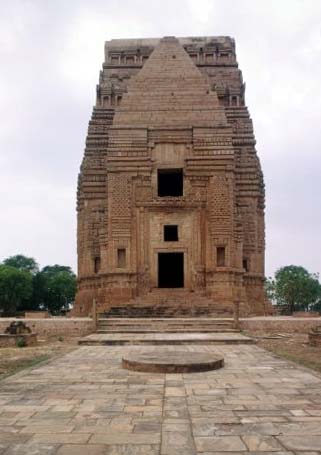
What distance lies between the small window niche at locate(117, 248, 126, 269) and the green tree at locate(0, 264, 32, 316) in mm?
27310

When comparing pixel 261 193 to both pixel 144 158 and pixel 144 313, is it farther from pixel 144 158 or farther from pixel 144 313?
pixel 144 313

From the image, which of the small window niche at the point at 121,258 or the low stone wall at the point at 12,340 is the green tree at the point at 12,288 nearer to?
the small window niche at the point at 121,258

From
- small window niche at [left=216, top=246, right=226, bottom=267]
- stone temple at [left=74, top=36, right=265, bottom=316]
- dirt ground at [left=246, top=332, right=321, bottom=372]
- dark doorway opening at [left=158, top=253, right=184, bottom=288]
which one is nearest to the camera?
dirt ground at [left=246, top=332, right=321, bottom=372]

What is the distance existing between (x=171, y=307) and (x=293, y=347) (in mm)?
9382

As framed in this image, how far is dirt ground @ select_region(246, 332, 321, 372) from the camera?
12497mm

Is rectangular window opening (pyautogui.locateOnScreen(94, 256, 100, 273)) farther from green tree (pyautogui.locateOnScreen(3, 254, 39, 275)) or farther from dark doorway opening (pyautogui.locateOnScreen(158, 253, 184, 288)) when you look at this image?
green tree (pyautogui.locateOnScreen(3, 254, 39, 275))

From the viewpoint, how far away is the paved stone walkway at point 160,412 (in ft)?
16.6

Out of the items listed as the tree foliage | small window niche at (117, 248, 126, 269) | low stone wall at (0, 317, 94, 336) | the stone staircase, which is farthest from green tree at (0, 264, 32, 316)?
low stone wall at (0, 317, 94, 336)

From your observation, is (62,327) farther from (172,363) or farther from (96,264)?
(172,363)

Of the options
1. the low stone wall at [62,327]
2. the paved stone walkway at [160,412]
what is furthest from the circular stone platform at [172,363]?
the low stone wall at [62,327]

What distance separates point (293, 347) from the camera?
16.1 meters

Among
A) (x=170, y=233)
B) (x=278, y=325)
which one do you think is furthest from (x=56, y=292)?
(x=278, y=325)

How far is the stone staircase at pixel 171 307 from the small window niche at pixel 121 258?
1973 millimetres

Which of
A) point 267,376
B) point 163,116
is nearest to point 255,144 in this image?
point 163,116
